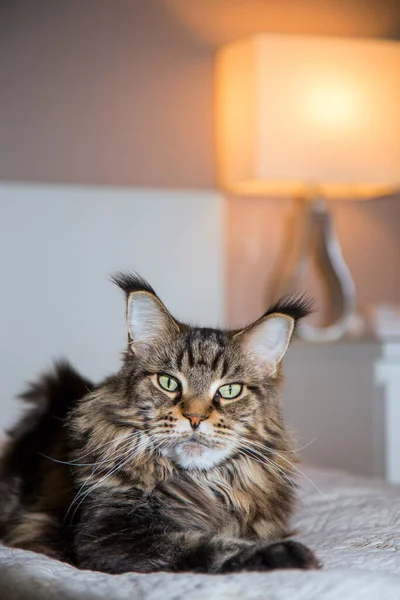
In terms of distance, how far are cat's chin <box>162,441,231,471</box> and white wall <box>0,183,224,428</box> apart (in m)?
1.72

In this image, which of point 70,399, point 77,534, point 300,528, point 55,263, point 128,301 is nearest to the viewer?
point 77,534

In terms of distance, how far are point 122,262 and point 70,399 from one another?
1451mm

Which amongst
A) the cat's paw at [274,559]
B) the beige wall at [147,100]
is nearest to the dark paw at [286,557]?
the cat's paw at [274,559]

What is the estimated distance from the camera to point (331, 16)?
145 inches

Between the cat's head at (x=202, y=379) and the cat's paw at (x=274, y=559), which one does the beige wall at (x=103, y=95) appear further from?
the cat's paw at (x=274, y=559)

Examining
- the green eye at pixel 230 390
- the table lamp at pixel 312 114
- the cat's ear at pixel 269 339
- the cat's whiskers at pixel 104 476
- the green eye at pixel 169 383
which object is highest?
the table lamp at pixel 312 114

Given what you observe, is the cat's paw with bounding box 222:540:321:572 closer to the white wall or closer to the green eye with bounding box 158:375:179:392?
the green eye with bounding box 158:375:179:392

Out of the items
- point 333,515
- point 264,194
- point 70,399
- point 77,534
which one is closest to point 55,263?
point 264,194

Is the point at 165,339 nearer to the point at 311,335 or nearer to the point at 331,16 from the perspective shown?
the point at 311,335

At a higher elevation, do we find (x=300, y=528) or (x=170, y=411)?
(x=170, y=411)

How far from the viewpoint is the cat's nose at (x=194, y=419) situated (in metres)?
1.45

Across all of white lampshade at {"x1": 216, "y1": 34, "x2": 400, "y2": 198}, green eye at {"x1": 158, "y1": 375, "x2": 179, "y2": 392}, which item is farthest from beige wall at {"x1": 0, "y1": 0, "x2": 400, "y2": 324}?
green eye at {"x1": 158, "y1": 375, "x2": 179, "y2": 392}

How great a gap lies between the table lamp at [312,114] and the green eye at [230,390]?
67.0 inches

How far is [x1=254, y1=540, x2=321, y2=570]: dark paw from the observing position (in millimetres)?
1224
